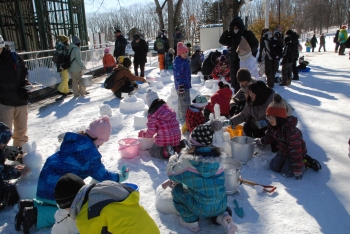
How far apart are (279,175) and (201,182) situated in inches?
59.7

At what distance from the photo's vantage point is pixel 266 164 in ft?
12.6

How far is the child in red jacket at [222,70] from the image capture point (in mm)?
8945

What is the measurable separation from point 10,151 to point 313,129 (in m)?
4.55

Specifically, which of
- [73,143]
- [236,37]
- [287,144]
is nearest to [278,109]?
[287,144]

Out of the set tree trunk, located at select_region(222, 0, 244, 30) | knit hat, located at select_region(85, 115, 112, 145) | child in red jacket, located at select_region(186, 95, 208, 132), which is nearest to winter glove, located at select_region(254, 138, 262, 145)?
child in red jacket, located at select_region(186, 95, 208, 132)

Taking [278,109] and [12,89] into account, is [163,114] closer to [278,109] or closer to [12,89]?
[278,109]

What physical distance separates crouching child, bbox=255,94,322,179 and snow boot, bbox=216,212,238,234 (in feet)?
4.14

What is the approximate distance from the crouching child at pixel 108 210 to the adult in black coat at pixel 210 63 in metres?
8.30

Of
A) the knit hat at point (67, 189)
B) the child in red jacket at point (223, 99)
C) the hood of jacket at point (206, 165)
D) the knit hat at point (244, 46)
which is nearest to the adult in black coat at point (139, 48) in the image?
the knit hat at point (244, 46)

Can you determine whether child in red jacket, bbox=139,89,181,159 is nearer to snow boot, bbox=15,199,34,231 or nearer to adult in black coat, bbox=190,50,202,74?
snow boot, bbox=15,199,34,231

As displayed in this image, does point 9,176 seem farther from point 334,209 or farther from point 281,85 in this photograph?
point 281,85

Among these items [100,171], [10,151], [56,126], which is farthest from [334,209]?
[56,126]

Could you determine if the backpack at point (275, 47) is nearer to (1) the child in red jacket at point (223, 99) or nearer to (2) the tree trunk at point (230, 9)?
(1) the child in red jacket at point (223, 99)

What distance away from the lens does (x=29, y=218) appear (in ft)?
8.78
